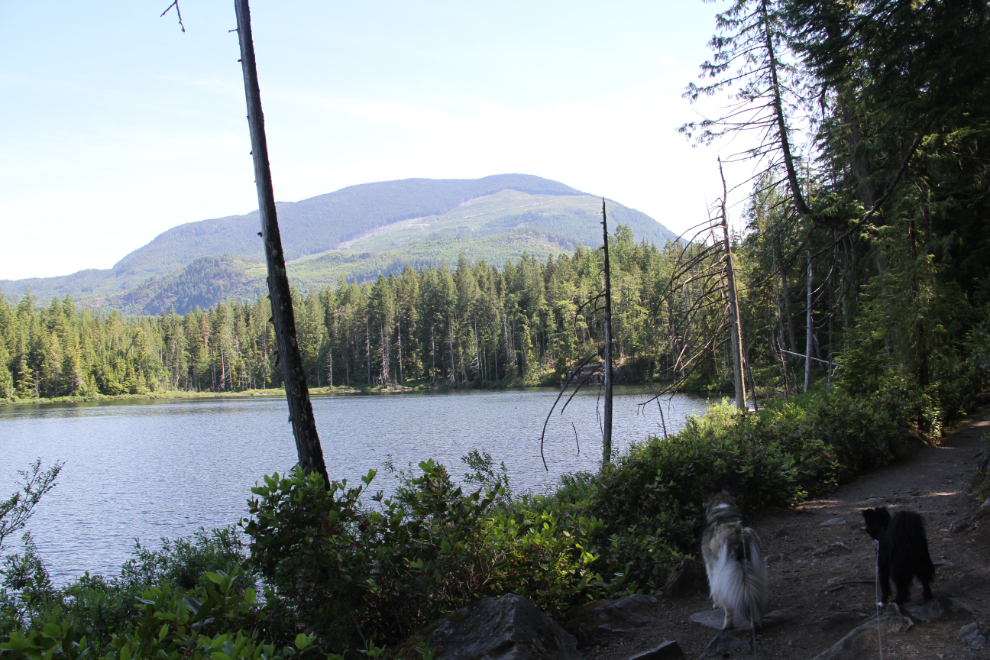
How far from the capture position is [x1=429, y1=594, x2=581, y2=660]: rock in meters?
4.08

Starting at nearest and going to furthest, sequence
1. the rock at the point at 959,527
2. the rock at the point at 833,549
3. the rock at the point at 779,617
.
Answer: the rock at the point at 779,617
the rock at the point at 959,527
the rock at the point at 833,549

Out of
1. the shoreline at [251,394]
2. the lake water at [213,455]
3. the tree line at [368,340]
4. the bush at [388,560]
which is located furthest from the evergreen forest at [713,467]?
the shoreline at [251,394]

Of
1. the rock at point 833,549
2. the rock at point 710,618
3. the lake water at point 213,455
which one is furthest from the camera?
the lake water at point 213,455

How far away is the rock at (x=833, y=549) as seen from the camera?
617 centimetres

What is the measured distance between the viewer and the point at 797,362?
30.9m

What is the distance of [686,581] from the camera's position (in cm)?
592

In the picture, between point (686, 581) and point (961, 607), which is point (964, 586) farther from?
point (686, 581)

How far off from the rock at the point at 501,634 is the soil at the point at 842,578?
1.93ft

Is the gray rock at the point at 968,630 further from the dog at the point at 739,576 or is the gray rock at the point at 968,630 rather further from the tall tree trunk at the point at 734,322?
the tall tree trunk at the point at 734,322

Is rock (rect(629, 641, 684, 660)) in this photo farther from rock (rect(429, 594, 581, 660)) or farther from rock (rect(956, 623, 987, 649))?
rock (rect(956, 623, 987, 649))

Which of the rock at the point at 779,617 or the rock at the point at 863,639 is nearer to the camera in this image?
the rock at the point at 863,639

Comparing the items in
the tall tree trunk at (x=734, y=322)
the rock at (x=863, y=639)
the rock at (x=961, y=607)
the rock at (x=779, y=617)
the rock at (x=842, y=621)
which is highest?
the tall tree trunk at (x=734, y=322)

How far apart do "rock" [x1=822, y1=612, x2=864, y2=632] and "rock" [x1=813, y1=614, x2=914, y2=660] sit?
1.00 feet

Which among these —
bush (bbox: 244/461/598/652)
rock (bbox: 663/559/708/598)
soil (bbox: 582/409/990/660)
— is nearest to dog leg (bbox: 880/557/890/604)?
soil (bbox: 582/409/990/660)
